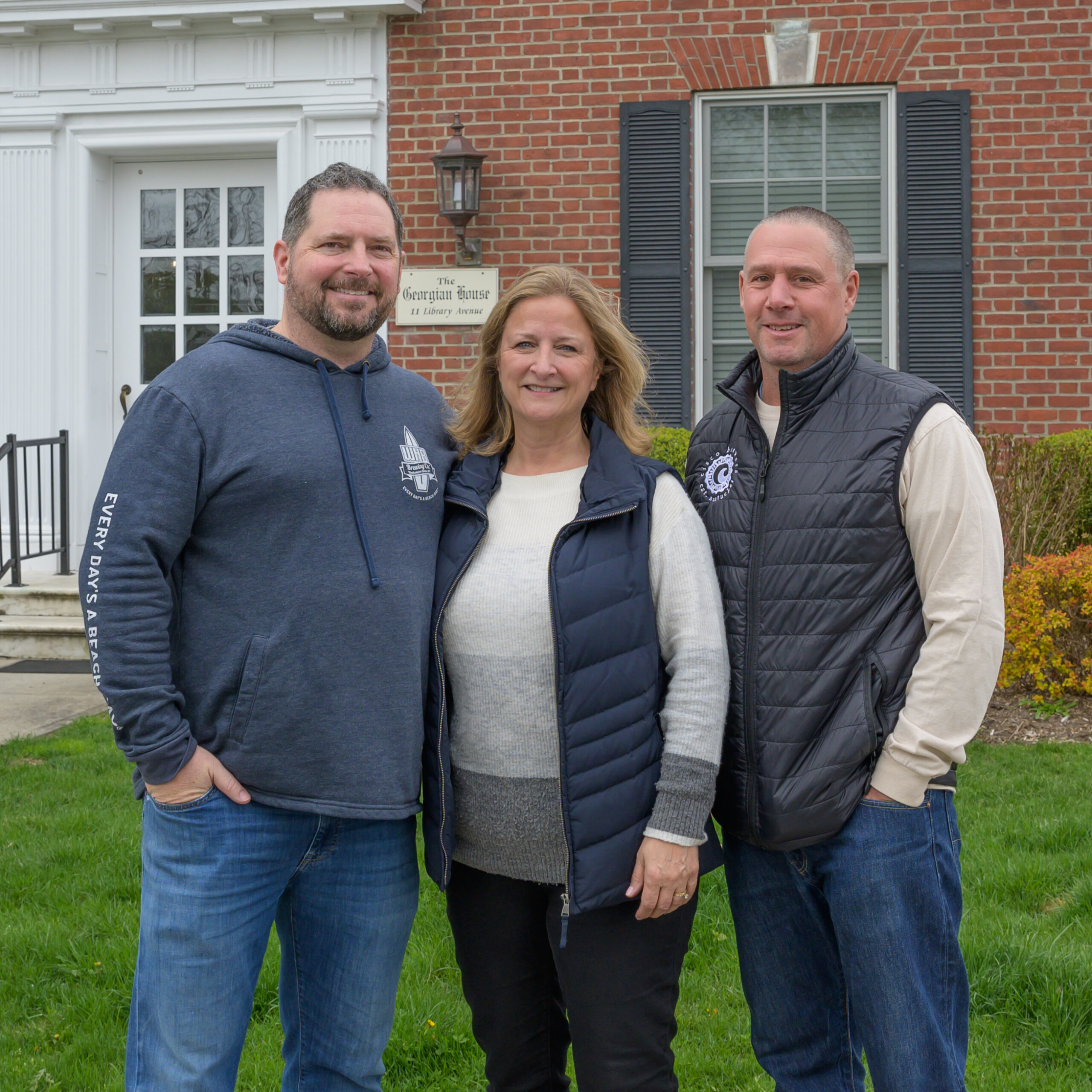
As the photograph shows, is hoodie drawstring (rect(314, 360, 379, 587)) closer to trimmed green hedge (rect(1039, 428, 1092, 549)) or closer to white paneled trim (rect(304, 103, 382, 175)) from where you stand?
trimmed green hedge (rect(1039, 428, 1092, 549))

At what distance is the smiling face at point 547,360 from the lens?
242 centimetres

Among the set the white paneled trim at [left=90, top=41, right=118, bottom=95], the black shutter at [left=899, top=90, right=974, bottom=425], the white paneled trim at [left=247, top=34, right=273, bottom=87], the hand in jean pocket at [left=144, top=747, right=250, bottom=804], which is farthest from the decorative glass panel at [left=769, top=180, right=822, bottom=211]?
the hand in jean pocket at [left=144, top=747, right=250, bottom=804]

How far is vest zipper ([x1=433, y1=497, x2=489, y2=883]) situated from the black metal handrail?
20.1 feet

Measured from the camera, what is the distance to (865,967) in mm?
2234

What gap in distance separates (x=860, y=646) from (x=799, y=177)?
20.1 ft

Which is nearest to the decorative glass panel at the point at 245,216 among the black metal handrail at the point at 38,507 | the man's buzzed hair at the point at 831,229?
the black metal handrail at the point at 38,507

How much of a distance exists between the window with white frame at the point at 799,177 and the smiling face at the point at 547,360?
17.6ft

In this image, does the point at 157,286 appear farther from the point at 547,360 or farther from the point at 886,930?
the point at 886,930

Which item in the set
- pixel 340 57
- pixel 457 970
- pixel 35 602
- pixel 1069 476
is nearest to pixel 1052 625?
pixel 1069 476

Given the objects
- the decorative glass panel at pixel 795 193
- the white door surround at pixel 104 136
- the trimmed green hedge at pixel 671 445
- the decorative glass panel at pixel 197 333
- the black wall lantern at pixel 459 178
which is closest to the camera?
the trimmed green hedge at pixel 671 445

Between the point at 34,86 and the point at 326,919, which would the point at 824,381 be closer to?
the point at 326,919

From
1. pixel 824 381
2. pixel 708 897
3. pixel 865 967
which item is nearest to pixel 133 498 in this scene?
pixel 824 381

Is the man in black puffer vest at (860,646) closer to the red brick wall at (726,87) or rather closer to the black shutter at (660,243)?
the black shutter at (660,243)

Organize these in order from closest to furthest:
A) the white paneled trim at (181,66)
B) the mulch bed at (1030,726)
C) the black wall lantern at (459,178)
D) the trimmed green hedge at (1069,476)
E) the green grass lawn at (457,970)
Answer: the green grass lawn at (457,970)
the mulch bed at (1030,726)
the trimmed green hedge at (1069,476)
the black wall lantern at (459,178)
the white paneled trim at (181,66)
